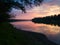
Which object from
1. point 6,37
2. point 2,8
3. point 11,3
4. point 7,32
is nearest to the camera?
point 2,8

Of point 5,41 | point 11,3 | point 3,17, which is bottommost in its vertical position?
point 5,41

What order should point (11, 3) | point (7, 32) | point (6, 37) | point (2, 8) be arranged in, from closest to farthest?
point (2, 8)
point (11, 3)
point (6, 37)
point (7, 32)

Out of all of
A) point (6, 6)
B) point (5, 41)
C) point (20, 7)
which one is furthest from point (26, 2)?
point (5, 41)

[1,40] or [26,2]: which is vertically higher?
[26,2]

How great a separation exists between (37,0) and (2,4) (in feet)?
11.7

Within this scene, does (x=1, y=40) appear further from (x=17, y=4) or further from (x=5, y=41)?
(x=17, y=4)

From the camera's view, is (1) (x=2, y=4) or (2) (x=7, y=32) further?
(2) (x=7, y=32)

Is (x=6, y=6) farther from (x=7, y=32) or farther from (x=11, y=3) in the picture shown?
(x=7, y=32)

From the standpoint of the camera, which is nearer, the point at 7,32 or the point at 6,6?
the point at 6,6

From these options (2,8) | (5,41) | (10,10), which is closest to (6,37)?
(5,41)

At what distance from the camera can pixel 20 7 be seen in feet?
49.2

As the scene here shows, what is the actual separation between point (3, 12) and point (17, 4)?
1.72 meters

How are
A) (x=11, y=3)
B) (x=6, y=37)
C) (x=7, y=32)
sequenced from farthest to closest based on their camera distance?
(x=7, y=32) → (x=6, y=37) → (x=11, y=3)

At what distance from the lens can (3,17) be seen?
13.2 metres
